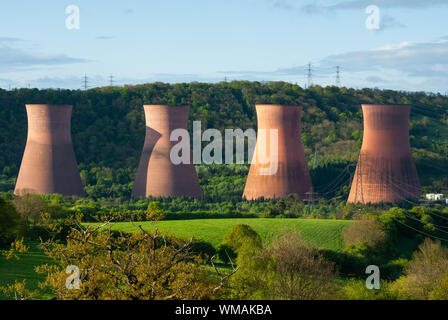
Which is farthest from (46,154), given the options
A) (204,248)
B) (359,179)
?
(359,179)

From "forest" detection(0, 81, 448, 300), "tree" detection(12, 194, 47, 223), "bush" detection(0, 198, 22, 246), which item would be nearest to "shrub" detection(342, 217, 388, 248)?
"forest" detection(0, 81, 448, 300)

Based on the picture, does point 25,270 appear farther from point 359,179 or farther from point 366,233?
point 359,179

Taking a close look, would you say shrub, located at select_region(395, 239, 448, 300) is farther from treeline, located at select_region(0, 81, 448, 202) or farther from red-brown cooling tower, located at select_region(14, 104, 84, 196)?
treeline, located at select_region(0, 81, 448, 202)

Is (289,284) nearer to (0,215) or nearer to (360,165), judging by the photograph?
(0,215)

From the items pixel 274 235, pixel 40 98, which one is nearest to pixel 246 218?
pixel 274 235

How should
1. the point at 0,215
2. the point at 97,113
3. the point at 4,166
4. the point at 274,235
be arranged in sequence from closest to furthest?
the point at 0,215 → the point at 274,235 → the point at 4,166 → the point at 97,113
